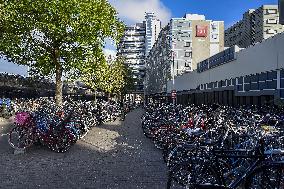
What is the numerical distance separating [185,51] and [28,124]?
2473 inches

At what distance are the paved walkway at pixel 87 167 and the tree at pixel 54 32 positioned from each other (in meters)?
10.0

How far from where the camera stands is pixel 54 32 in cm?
2188

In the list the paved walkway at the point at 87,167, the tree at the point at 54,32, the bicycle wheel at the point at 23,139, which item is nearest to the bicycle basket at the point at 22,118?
the bicycle wheel at the point at 23,139

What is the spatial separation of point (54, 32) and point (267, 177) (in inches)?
→ 739

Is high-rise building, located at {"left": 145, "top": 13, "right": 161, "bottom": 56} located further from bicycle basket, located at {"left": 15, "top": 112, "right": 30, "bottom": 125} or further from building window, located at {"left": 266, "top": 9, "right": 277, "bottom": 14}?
bicycle basket, located at {"left": 15, "top": 112, "right": 30, "bottom": 125}

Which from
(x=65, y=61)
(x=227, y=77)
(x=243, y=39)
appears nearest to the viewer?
(x=65, y=61)

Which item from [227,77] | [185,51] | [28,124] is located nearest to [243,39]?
[185,51]

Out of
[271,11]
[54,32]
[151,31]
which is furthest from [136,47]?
[54,32]

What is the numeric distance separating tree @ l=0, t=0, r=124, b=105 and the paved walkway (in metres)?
10.0

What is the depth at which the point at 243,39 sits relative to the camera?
10469 cm

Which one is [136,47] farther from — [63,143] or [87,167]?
[87,167]

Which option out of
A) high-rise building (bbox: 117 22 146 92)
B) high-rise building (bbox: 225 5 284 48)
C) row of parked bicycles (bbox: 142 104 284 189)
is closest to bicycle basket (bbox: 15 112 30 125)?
row of parked bicycles (bbox: 142 104 284 189)

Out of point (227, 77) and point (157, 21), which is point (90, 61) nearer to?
point (227, 77)

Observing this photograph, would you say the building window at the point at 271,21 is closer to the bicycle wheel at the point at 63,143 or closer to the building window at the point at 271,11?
the building window at the point at 271,11
